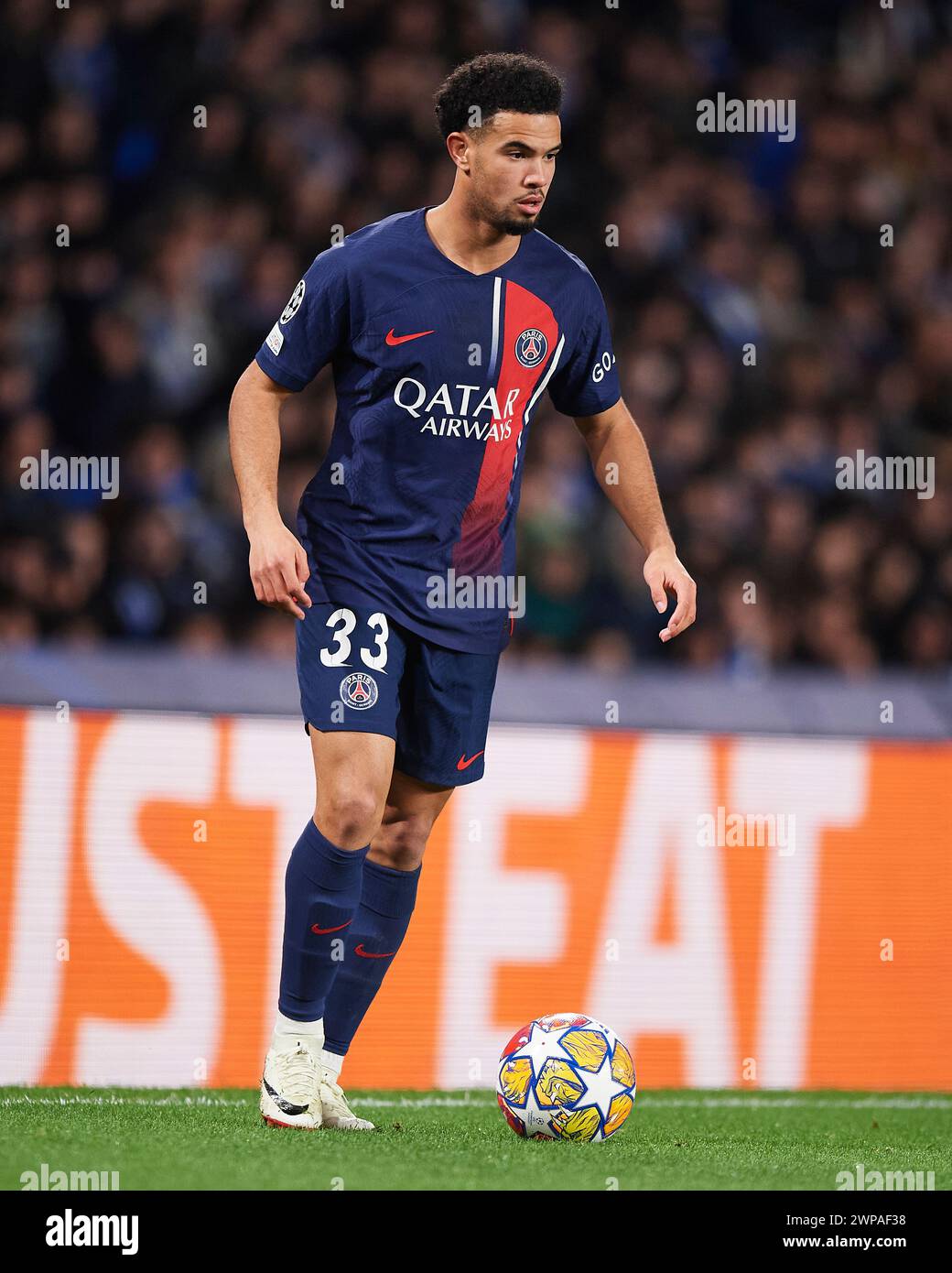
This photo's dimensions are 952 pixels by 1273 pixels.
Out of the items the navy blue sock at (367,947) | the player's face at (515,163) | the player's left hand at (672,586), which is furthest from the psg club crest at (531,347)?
the navy blue sock at (367,947)

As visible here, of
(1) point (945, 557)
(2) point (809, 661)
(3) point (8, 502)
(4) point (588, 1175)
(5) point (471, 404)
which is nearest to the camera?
(4) point (588, 1175)

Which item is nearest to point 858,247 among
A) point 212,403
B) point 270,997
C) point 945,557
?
point 945,557

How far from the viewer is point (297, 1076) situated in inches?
146

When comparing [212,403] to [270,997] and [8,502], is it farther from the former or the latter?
[270,997]

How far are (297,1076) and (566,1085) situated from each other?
1.88ft

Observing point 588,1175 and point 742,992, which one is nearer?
point 588,1175

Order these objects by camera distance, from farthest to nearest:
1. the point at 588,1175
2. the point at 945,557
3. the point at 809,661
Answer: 1. the point at 945,557
2. the point at 809,661
3. the point at 588,1175

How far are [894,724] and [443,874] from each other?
1538 millimetres

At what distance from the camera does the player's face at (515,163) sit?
3734mm

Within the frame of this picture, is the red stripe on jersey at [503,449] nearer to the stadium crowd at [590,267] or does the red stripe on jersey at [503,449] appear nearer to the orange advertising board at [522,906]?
the orange advertising board at [522,906]

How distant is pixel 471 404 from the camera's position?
12.7 feet

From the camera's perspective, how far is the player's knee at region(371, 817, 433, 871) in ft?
13.3

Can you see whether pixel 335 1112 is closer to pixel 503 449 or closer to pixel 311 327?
pixel 503 449

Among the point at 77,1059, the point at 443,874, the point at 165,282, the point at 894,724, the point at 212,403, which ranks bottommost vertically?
the point at 77,1059
